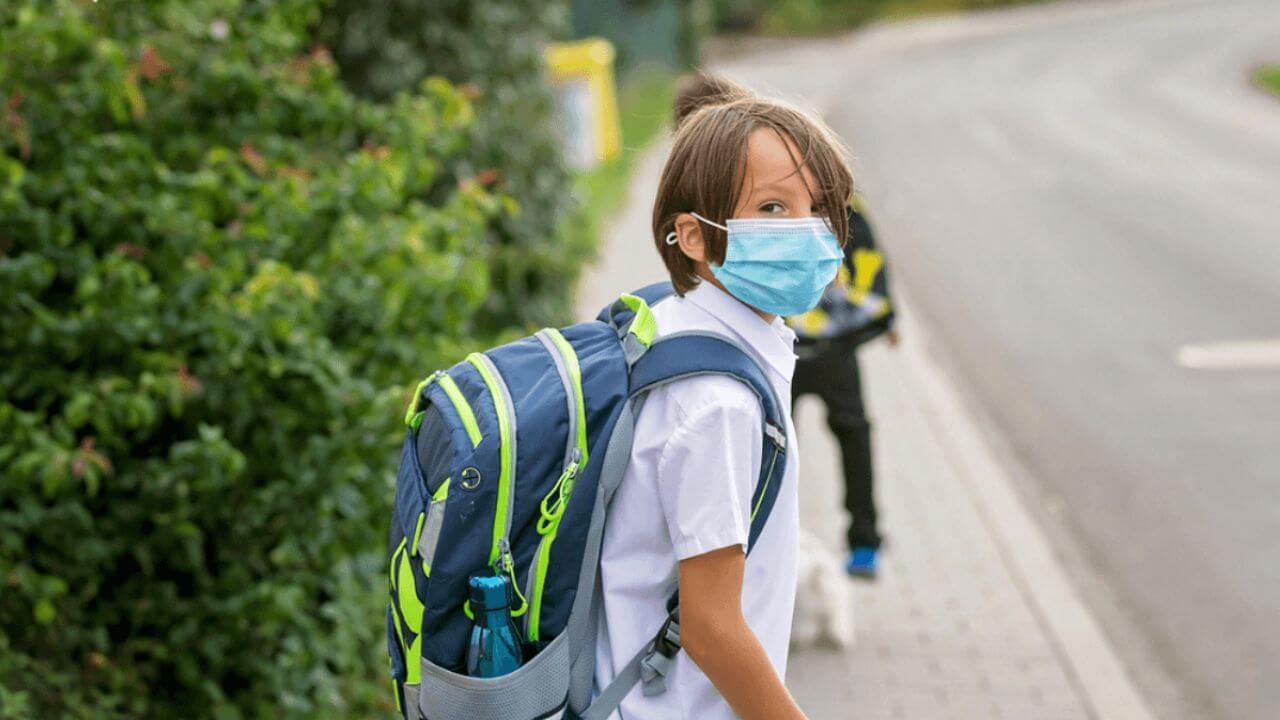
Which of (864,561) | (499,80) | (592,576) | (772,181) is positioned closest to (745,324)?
(772,181)

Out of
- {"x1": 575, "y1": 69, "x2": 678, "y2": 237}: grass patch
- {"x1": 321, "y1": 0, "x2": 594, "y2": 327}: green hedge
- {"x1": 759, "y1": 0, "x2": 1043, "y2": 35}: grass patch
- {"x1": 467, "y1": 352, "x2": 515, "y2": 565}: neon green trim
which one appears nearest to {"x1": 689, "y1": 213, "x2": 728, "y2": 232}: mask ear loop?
{"x1": 467, "y1": 352, "x2": 515, "y2": 565}: neon green trim

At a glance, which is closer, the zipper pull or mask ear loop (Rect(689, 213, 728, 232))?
the zipper pull

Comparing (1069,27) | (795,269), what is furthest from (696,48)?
(795,269)

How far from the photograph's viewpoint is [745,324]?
2.06 metres

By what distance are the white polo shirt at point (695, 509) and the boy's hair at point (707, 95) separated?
1.12 ft

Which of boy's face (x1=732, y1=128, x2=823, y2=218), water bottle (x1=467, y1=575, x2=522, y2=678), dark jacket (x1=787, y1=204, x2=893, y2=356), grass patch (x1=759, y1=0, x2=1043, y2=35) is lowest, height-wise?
grass patch (x1=759, y1=0, x2=1043, y2=35)

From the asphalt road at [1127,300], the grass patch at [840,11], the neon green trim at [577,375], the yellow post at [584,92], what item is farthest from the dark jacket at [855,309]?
the grass patch at [840,11]

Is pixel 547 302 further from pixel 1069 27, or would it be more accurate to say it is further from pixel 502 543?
pixel 1069 27

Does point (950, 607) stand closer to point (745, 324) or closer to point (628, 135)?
point (745, 324)

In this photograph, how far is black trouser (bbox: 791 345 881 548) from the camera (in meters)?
4.88

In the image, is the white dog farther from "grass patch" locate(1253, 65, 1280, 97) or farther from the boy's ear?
"grass patch" locate(1253, 65, 1280, 97)

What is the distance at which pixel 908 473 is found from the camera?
22.3 ft

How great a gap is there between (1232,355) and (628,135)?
1125cm

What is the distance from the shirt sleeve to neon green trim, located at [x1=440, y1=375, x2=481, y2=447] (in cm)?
25
